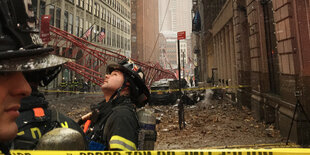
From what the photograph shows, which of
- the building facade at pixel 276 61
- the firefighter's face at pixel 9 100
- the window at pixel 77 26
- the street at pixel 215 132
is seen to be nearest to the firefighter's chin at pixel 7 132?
the firefighter's face at pixel 9 100

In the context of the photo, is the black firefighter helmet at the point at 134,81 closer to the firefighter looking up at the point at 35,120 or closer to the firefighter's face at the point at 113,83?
the firefighter's face at the point at 113,83

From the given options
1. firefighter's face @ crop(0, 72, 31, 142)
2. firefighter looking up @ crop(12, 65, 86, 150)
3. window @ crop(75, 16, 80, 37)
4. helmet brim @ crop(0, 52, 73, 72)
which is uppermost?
window @ crop(75, 16, 80, 37)

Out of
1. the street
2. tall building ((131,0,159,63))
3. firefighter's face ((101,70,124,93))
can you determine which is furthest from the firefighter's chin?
tall building ((131,0,159,63))

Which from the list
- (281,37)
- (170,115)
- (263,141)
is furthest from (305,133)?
(170,115)

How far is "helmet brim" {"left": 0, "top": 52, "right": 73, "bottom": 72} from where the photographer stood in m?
0.66

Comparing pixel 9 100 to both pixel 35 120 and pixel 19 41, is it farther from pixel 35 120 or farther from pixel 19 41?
pixel 35 120

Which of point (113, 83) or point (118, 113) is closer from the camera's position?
point (118, 113)

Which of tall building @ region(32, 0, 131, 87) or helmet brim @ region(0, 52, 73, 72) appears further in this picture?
tall building @ region(32, 0, 131, 87)

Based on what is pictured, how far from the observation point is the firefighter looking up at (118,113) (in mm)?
1496

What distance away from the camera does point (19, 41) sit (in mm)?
731

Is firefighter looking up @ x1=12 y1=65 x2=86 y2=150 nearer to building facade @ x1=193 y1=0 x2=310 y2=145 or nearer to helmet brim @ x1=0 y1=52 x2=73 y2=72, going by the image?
helmet brim @ x1=0 y1=52 x2=73 y2=72

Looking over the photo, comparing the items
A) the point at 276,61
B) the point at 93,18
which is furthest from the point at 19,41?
the point at 93,18

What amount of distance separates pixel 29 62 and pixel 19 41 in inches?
3.9

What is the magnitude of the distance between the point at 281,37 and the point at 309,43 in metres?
0.86
